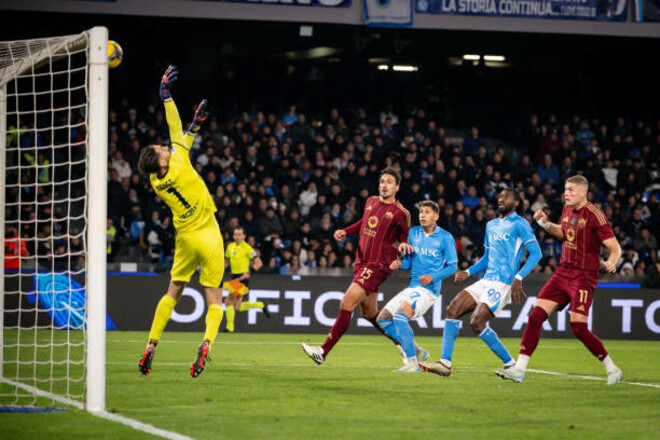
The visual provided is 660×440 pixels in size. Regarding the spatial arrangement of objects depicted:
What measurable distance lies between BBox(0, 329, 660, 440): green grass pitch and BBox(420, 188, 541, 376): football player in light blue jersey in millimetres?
422

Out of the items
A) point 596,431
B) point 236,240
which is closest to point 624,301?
point 236,240

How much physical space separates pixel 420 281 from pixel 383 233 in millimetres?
808

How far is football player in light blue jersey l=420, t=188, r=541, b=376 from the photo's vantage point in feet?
33.4

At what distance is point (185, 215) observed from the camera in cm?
913

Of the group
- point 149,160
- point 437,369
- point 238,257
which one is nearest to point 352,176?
point 238,257

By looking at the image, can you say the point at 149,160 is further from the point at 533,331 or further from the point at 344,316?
the point at 533,331

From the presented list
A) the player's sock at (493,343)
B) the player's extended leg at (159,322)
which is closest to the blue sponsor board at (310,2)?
the player's sock at (493,343)

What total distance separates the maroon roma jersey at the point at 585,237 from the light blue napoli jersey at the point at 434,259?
5.54ft

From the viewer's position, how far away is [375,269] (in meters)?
10.2

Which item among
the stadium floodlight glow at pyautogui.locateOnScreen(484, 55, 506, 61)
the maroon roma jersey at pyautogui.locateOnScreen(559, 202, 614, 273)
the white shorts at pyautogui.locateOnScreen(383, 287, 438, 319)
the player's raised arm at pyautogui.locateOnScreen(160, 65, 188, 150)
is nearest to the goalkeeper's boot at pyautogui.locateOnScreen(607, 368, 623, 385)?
the maroon roma jersey at pyautogui.locateOnScreen(559, 202, 614, 273)

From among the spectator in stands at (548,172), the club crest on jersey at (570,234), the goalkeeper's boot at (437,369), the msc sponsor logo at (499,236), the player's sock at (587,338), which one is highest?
the spectator in stands at (548,172)

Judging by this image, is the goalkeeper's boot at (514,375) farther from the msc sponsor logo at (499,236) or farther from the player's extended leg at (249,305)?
the player's extended leg at (249,305)

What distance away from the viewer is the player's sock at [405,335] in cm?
1047

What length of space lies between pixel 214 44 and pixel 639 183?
1158 cm
